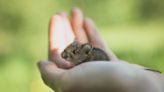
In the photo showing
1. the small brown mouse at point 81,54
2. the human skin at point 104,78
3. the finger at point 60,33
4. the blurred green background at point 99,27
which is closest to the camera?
the human skin at point 104,78

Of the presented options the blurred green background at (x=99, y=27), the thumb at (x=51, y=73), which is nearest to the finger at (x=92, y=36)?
the thumb at (x=51, y=73)

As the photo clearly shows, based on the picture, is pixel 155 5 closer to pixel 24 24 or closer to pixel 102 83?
pixel 24 24

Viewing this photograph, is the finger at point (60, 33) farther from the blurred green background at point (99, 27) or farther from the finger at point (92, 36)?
the blurred green background at point (99, 27)

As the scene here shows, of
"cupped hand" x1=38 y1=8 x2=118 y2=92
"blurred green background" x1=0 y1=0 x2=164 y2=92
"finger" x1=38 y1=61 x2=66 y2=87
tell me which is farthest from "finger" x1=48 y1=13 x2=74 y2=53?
"blurred green background" x1=0 y1=0 x2=164 y2=92

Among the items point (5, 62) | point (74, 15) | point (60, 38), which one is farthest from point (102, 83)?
point (5, 62)

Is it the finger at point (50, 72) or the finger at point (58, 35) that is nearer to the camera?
the finger at point (50, 72)

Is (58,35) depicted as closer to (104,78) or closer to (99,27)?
(104,78)

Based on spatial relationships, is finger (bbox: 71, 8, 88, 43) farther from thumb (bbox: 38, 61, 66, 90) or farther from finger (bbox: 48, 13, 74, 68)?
thumb (bbox: 38, 61, 66, 90)

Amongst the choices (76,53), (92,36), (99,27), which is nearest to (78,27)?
(92,36)
